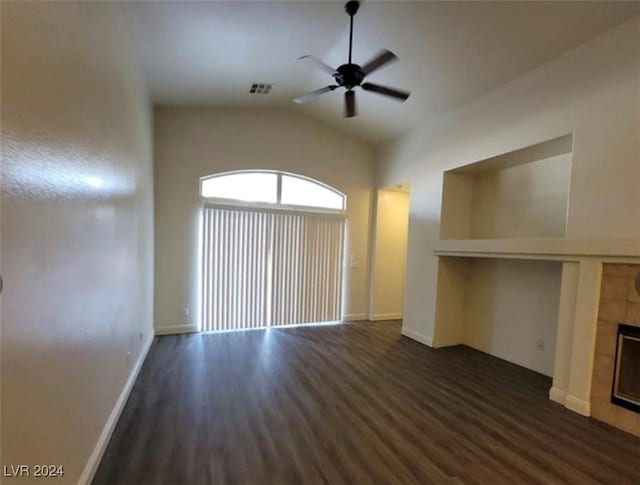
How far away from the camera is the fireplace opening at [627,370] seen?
2562 millimetres

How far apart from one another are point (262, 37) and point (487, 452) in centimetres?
418

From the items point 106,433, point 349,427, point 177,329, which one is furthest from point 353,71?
point 177,329

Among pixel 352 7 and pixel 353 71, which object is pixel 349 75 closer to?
pixel 353 71

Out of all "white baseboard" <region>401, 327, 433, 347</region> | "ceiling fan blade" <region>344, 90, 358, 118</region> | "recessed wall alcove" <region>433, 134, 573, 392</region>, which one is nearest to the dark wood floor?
"recessed wall alcove" <region>433, 134, 573, 392</region>

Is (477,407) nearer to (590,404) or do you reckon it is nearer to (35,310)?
(590,404)

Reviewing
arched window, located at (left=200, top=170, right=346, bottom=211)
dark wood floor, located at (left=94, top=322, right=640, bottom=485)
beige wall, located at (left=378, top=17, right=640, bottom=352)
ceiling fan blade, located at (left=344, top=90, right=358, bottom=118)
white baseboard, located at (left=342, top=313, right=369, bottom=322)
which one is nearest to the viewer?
dark wood floor, located at (left=94, top=322, right=640, bottom=485)

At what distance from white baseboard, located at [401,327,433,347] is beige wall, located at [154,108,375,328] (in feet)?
9.15

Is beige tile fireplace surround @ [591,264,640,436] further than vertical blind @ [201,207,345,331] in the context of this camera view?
No

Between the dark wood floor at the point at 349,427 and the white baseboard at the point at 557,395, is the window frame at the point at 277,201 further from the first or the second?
the white baseboard at the point at 557,395

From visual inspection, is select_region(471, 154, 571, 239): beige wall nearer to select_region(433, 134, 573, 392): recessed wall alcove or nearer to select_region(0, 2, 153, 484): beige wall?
select_region(433, 134, 573, 392): recessed wall alcove

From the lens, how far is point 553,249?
3066 millimetres

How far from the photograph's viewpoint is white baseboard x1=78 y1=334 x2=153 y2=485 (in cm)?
181

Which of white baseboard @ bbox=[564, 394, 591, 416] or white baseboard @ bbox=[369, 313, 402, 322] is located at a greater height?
white baseboard @ bbox=[564, 394, 591, 416]

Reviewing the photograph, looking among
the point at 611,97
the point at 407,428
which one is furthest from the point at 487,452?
the point at 611,97
